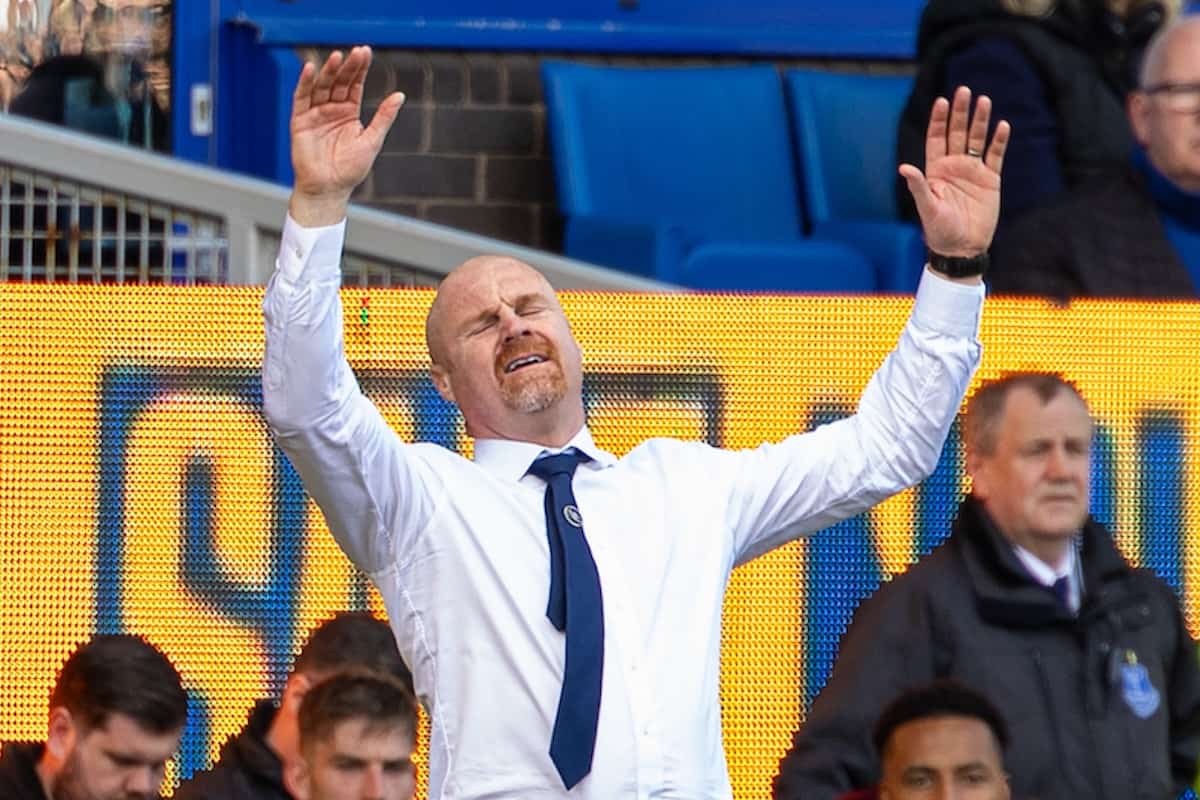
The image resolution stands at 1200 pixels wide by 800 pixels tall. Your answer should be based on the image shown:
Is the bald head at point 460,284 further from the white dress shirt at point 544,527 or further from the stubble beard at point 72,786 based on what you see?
the stubble beard at point 72,786

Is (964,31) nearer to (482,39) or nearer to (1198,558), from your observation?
(1198,558)

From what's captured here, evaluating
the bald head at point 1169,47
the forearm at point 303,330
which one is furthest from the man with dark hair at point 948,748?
the bald head at point 1169,47

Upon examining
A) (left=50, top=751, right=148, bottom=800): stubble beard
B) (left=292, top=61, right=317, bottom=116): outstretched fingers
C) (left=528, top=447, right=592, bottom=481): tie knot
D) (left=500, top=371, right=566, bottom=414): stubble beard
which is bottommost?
(left=50, top=751, right=148, bottom=800): stubble beard

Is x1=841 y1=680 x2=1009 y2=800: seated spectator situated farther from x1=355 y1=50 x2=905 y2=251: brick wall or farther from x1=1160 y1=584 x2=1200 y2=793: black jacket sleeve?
x1=355 y1=50 x2=905 y2=251: brick wall

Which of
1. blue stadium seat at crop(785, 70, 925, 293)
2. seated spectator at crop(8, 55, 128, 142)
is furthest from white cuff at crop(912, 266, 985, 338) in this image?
seated spectator at crop(8, 55, 128, 142)

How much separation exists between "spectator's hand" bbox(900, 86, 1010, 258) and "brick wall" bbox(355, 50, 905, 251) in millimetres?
4387

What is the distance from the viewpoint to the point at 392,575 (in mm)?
4484

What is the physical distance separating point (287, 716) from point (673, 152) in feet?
12.9

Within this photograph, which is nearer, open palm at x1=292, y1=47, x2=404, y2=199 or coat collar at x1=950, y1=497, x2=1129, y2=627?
open palm at x1=292, y1=47, x2=404, y2=199

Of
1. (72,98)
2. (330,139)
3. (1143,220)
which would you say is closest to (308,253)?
(330,139)

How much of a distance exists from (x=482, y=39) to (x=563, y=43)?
0.87ft

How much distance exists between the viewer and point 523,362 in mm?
4520

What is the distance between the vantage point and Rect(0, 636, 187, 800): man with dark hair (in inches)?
199

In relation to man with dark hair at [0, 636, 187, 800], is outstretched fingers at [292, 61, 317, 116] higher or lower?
higher
